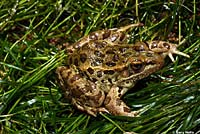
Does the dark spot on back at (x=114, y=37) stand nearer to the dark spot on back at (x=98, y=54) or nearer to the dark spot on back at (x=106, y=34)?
the dark spot on back at (x=106, y=34)

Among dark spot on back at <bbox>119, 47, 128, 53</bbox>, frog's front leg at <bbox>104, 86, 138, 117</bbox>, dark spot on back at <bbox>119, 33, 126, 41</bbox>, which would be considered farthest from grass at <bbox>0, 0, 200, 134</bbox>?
dark spot on back at <bbox>119, 47, 128, 53</bbox>

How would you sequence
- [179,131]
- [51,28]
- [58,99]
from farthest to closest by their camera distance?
[51,28] → [58,99] → [179,131]

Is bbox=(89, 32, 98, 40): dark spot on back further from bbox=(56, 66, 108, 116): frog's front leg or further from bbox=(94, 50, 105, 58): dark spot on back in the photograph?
bbox=(56, 66, 108, 116): frog's front leg

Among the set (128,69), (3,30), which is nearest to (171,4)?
(128,69)

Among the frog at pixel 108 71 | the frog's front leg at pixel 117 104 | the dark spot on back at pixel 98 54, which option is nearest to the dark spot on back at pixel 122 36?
the frog at pixel 108 71

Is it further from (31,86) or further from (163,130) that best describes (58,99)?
(163,130)

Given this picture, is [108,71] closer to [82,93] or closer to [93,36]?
[82,93]
